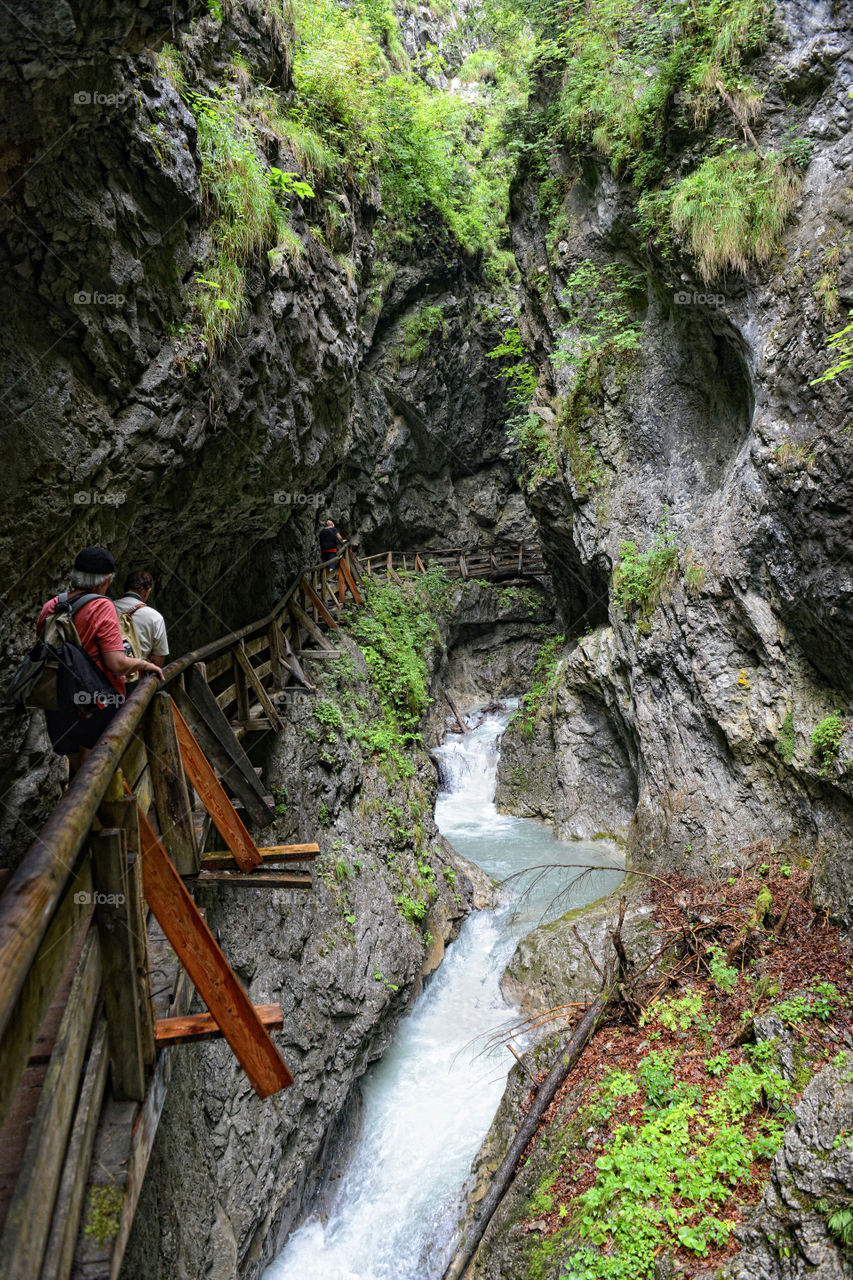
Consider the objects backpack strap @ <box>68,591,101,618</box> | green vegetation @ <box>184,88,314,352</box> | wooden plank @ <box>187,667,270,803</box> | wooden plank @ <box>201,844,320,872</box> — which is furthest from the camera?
green vegetation @ <box>184,88,314,352</box>

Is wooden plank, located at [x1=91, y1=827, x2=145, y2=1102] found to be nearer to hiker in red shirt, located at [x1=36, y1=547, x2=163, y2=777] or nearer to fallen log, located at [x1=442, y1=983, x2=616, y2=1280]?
hiker in red shirt, located at [x1=36, y1=547, x2=163, y2=777]

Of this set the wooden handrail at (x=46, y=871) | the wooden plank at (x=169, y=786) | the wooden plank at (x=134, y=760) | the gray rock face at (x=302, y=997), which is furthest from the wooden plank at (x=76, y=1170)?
the gray rock face at (x=302, y=997)

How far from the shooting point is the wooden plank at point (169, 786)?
3426 mm

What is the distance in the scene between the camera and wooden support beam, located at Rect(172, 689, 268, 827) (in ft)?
15.5

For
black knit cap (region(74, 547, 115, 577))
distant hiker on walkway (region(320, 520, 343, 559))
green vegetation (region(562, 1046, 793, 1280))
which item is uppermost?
distant hiker on walkway (region(320, 520, 343, 559))

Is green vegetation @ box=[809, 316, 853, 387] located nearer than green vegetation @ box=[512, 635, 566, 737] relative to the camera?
Yes

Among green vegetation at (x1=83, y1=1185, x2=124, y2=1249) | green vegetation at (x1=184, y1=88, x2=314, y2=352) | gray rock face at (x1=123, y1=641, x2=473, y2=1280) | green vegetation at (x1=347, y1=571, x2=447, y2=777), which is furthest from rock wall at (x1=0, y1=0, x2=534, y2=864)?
green vegetation at (x1=83, y1=1185, x2=124, y2=1249)

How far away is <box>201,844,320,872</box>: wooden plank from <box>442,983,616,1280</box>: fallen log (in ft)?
11.6

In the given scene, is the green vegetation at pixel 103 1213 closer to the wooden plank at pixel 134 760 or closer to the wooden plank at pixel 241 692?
the wooden plank at pixel 134 760

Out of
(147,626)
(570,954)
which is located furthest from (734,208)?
(570,954)

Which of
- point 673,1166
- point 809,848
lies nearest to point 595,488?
point 809,848

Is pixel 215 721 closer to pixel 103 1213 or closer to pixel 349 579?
pixel 103 1213

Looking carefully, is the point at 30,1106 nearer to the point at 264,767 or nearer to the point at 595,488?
the point at 264,767

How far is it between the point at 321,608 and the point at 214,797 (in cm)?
719
